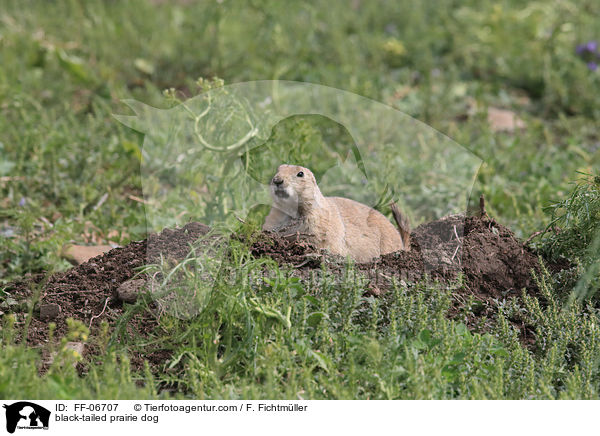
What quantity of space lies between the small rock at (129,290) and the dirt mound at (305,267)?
51 mm

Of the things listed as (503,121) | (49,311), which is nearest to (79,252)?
(49,311)

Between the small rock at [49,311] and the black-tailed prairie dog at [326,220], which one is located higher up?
the black-tailed prairie dog at [326,220]

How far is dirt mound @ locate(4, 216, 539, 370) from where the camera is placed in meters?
3.61

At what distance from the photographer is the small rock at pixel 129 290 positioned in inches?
142

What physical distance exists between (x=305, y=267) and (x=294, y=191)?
0.37m

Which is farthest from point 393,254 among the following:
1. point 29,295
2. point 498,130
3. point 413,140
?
point 498,130

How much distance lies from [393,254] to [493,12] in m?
5.22

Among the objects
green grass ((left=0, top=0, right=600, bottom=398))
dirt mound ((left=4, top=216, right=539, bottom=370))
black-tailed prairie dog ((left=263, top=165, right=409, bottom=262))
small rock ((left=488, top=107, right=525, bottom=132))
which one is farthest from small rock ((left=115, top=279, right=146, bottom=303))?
small rock ((left=488, top=107, right=525, bottom=132))

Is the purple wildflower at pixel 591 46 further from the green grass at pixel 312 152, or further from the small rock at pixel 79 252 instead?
the small rock at pixel 79 252

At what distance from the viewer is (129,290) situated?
3.63 meters

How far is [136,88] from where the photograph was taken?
7.18m

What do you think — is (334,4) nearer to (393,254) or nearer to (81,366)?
(393,254)
